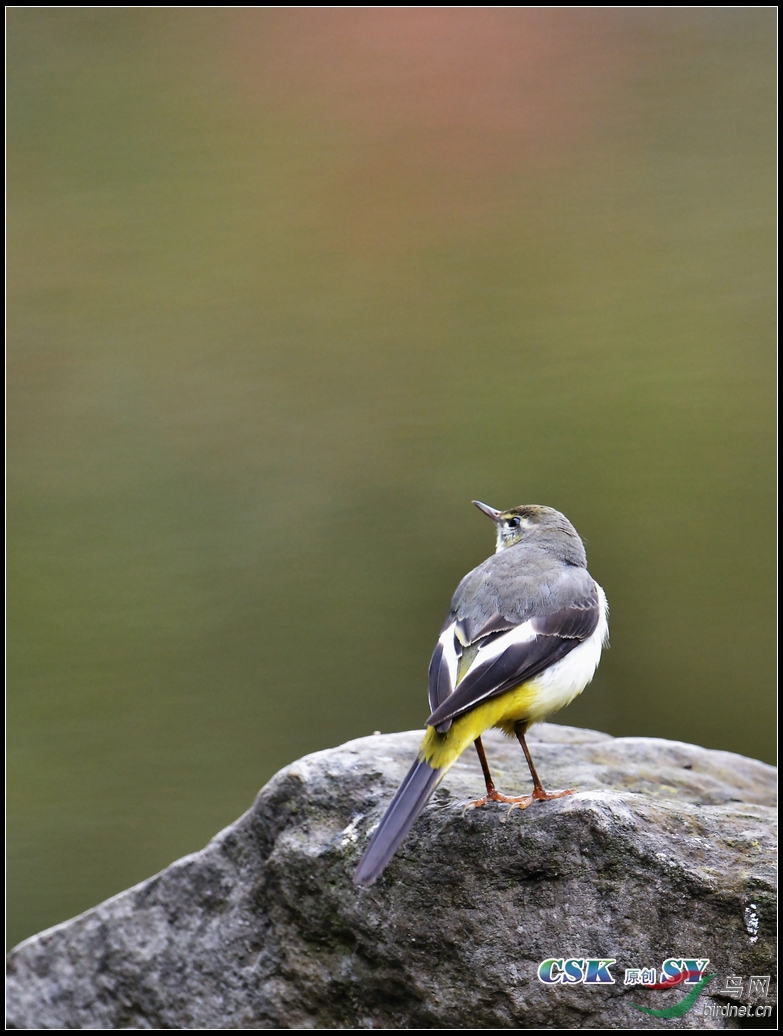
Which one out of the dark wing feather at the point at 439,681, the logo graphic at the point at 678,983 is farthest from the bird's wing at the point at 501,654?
the logo graphic at the point at 678,983

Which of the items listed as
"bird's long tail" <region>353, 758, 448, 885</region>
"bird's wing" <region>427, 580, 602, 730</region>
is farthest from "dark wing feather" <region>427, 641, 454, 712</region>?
"bird's long tail" <region>353, 758, 448, 885</region>

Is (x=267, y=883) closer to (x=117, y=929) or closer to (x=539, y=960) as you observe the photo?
(x=117, y=929)

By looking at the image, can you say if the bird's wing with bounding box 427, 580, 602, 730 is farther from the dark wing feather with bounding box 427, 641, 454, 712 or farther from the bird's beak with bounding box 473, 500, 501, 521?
the bird's beak with bounding box 473, 500, 501, 521

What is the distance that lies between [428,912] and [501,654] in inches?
20.7

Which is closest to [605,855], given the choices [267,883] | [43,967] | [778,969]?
[778,969]

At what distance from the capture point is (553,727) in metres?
2.93

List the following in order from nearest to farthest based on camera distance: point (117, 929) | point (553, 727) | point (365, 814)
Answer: point (365, 814)
point (117, 929)
point (553, 727)

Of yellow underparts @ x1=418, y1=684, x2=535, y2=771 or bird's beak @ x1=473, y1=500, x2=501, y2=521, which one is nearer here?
yellow underparts @ x1=418, y1=684, x2=535, y2=771

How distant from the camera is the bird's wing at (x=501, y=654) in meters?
1.87

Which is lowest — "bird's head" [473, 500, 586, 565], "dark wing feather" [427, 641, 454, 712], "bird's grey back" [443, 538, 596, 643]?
"dark wing feather" [427, 641, 454, 712]

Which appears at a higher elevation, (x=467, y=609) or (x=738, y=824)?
(x=467, y=609)

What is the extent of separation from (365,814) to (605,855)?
54cm

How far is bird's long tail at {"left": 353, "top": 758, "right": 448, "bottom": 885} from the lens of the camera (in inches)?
64.1

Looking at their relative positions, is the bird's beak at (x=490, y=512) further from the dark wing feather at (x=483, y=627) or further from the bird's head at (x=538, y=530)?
the dark wing feather at (x=483, y=627)
